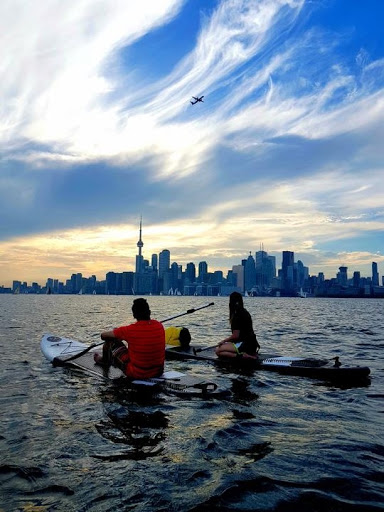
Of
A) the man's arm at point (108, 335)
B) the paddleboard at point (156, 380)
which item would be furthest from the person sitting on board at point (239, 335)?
the man's arm at point (108, 335)

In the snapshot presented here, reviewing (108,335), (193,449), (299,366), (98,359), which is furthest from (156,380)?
(299,366)

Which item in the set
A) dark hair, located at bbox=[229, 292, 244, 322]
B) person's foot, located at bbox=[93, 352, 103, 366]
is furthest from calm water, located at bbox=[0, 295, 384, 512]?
dark hair, located at bbox=[229, 292, 244, 322]

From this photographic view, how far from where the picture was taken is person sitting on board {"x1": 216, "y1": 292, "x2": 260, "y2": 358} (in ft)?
42.8

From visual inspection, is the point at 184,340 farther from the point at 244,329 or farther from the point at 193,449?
the point at 193,449

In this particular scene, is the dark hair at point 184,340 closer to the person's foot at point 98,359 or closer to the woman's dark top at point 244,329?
the woman's dark top at point 244,329

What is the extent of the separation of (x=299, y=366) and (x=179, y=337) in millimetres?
5799

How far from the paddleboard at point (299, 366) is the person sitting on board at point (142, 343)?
3771 millimetres

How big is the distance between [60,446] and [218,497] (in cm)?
295

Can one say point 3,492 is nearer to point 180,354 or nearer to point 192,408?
point 192,408

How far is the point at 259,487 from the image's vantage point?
198 inches

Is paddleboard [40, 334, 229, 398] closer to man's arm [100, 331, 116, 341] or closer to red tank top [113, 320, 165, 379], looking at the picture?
red tank top [113, 320, 165, 379]

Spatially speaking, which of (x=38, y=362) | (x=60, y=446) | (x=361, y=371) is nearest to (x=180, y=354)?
(x=38, y=362)

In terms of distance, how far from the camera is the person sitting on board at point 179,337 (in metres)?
16.5

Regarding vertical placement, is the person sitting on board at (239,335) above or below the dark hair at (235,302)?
below
